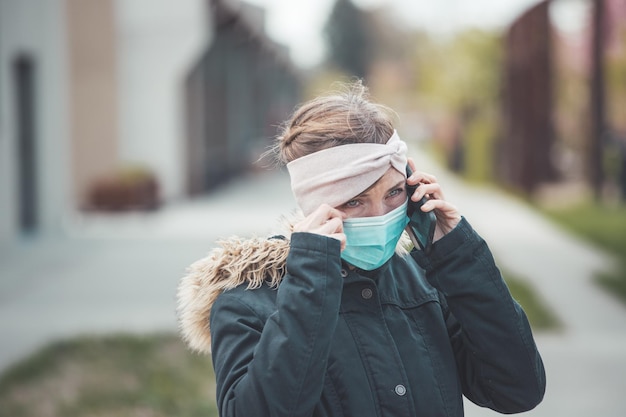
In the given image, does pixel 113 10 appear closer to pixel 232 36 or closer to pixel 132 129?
pixel 132 129

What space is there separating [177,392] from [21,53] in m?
8.32

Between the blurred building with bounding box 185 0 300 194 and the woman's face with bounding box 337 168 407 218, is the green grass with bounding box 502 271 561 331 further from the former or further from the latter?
the blurred building with bounding box 185 0 300 194

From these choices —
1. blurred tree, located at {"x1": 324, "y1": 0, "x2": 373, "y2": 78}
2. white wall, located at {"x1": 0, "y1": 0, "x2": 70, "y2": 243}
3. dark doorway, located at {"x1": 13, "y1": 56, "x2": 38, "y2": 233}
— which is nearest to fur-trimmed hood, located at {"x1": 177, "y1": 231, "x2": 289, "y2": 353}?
white wall, located at {"x1": 0, "y1": 0, "x2": 70, "y2": 243}

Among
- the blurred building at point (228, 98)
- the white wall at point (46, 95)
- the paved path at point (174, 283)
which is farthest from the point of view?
the blurred building at point (228, 98)

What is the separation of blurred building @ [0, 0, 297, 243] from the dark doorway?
14 mm

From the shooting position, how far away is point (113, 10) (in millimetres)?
16094

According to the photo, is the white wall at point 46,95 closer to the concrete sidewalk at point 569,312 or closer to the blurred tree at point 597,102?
the concrete sidewalk at point 569,312

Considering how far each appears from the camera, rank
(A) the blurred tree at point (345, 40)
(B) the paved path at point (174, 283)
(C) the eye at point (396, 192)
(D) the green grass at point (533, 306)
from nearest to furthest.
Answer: (C) the eye at point (396, 192), (B) the paved path at point (174, 283), (D) the green grass at point (533, 306), (A) the blurred tree at point (345, 40)

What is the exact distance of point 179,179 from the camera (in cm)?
1762

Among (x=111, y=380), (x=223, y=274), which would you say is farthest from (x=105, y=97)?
(x=223, y=274)

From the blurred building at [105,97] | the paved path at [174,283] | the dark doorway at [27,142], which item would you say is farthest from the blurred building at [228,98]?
the dark doorway at [27,142]

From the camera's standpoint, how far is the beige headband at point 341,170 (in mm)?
→ 1989

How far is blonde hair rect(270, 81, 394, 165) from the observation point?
2.03 m

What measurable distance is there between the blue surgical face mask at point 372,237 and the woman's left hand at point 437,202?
54 millimetres
